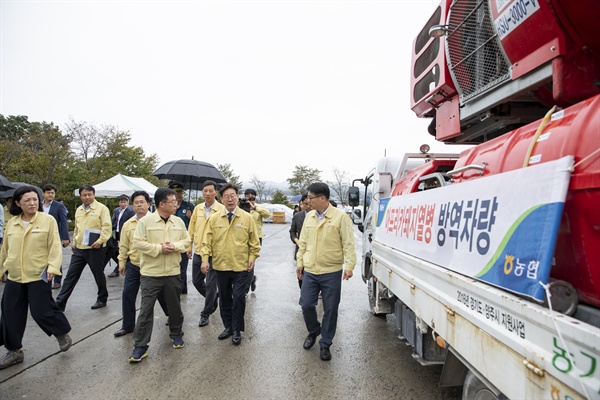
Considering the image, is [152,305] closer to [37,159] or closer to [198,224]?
[198,224]

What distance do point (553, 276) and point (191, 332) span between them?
4.05 meters

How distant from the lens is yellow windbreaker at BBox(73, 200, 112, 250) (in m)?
5.20

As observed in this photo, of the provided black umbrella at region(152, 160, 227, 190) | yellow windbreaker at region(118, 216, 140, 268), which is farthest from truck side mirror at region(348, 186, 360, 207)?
black umbrella at region(152, 160, 227, 190)

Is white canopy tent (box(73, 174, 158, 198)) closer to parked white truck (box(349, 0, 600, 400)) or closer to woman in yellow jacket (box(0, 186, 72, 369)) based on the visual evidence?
woman in yellow jacket (box(0, 186, 72, 369))

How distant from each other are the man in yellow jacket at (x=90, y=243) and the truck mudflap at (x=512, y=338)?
480cm

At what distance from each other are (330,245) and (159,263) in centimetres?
191

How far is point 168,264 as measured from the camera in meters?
3.78

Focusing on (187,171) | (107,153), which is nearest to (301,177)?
(107,153)

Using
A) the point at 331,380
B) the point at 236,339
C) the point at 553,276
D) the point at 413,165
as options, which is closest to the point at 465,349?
the point at 553,276

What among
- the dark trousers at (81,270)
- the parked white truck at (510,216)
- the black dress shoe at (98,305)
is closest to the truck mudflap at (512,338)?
the parked white truck at (510,216)

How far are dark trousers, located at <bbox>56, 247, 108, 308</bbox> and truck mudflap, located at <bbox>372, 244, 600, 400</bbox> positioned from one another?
15.7 ft

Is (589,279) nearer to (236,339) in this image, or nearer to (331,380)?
(331,380)

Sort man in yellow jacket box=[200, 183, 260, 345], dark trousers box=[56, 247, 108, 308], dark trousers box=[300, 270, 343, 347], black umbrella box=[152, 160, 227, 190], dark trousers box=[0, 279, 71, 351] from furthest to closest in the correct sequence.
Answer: black umbrella box=[152, 160, 227, 190]
dark trousers box=[56, 247, 108, 308]
man in yellow jacket box=[200, 183, 260, 345]
dark trousers box=[300, 270, 343, 347]
dark trousers box=[0, 279, 71, 351]

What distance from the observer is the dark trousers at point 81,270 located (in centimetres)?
486
